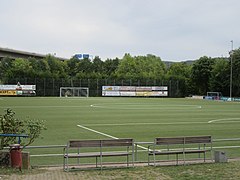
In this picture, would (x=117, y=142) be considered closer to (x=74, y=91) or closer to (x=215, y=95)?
(x=74, y=91)

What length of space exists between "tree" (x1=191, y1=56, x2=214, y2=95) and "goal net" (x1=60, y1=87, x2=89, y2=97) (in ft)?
105

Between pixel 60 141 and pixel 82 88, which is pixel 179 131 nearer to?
pixel 60 141

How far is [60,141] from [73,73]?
13116 centimetres

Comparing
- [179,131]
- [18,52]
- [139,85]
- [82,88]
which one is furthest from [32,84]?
[179,131]

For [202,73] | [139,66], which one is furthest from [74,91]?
[139,66]

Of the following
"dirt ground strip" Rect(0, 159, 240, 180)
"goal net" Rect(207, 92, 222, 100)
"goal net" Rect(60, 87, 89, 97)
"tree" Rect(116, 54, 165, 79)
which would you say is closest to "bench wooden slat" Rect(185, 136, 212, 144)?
"dirt ground strip" Rect(0, 159, 240, 180)

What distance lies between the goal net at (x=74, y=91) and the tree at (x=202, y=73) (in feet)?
105

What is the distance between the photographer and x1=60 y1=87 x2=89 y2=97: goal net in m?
99.2

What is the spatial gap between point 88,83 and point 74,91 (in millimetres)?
4469

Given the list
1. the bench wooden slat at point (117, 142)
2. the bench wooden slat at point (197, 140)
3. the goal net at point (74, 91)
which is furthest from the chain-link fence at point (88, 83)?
the bench wooden slat at point (117, 142)

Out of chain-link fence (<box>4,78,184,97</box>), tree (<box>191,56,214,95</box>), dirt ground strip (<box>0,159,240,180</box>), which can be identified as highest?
tree (<box>191,56,214,95</box>)

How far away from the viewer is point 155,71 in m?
134

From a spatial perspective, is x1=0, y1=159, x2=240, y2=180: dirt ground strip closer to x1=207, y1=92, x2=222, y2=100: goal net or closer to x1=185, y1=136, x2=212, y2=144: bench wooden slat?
x1=185, y1=136, x2=212, y2=144: bench wooden slat

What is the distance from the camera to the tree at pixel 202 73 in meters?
108
